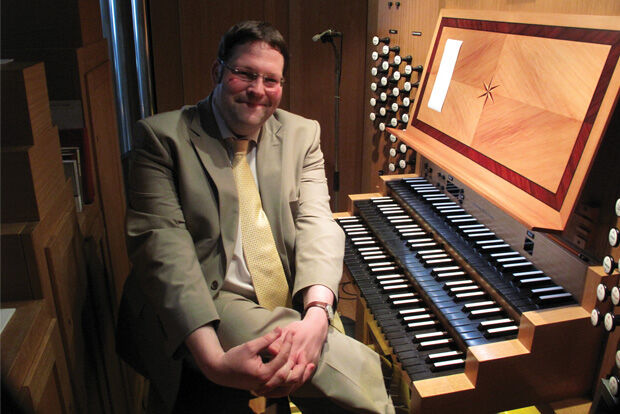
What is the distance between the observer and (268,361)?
4.72ft

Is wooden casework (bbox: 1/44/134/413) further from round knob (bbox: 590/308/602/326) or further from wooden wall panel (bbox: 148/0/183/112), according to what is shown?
round knob (bbox: 590/308/602/326)

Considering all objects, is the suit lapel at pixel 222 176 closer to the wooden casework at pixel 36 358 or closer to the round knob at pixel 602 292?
the wooden casework at pixel 36 358

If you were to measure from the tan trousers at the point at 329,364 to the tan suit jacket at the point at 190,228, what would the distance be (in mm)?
71

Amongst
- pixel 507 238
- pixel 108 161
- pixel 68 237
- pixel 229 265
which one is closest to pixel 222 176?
pixel 229 265

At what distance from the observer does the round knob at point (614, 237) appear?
4.50ft

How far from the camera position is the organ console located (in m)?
1.53

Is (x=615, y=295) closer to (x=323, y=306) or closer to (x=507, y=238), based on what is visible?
(x=507, y=238)

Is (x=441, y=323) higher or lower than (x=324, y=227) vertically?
lower

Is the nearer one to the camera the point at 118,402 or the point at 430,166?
the point at 118,402

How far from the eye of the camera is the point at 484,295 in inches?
70.8

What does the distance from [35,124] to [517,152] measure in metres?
1.53

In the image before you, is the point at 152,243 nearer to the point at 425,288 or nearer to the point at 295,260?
the point at 295,260

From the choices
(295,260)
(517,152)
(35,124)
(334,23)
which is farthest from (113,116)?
(334,23)

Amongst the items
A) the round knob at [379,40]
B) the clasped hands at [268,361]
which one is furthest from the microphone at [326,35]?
the clasped hands at [268,361]
